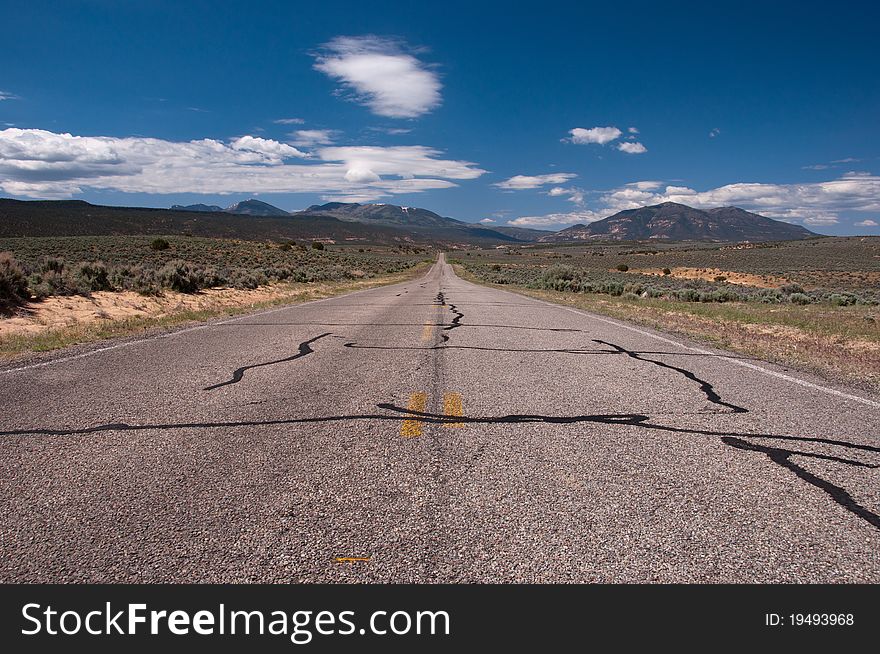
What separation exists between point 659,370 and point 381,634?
243 inches

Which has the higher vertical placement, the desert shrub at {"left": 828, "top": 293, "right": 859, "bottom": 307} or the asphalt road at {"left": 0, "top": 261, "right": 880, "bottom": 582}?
the desert shrub at {"left": 828, "top": 293, "right": 859, "bottom": 307}

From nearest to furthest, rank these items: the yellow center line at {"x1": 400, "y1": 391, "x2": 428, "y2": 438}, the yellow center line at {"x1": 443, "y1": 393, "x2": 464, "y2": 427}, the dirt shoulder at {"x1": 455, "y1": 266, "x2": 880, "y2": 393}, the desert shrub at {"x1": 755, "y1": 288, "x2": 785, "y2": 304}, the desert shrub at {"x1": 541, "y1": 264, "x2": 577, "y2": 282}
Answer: the yellow center line at {"x1": 400, "y1": 391, "x2": 428, "y2": 438} → the yellow center line at {"x1": 443, "y1": 393, "x2": 464, "y2": 427} → the dirt shoulder at {"x1": 455, "y1": 266, "x2": 880, "y2": 393} → the desert shrub at {"x1": 755, "y1": 288, "x2": 785, "y2": 304} → the desert shrub at {"x1": 541, "y1": 264, "x2": 577, "y2": 282}

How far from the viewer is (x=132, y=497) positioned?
11.4 feet

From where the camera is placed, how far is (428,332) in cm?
1133

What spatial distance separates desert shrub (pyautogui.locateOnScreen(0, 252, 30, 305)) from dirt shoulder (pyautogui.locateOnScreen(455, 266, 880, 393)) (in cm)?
1493

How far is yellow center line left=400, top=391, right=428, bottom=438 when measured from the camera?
472 centimetres

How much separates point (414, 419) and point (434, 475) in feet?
4.43

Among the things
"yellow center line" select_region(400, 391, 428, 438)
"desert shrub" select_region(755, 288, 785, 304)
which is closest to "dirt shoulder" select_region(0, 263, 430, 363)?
"yellow center line" select_region(400, 391, 428, 438)

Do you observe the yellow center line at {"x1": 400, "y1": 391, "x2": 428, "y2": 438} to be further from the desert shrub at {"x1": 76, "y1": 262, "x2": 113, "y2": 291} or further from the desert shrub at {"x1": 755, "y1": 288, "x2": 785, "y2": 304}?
the desert shrub at {"x1": 755, "y1": 288, "x2": 785, "y2": 304}

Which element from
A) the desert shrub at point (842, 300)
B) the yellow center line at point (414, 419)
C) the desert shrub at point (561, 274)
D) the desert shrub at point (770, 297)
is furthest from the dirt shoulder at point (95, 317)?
the desert shrub at point (842, 300)

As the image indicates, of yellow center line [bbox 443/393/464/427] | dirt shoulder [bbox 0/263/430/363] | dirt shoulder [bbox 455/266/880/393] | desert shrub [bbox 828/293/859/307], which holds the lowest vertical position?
dirt shoulder [bbox 0/263/430/363]

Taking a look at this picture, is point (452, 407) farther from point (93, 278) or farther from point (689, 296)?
point (689, 296)

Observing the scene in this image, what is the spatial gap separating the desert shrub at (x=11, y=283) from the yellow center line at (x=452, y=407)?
486 inches

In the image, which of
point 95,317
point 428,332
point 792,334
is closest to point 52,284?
point 95,317
